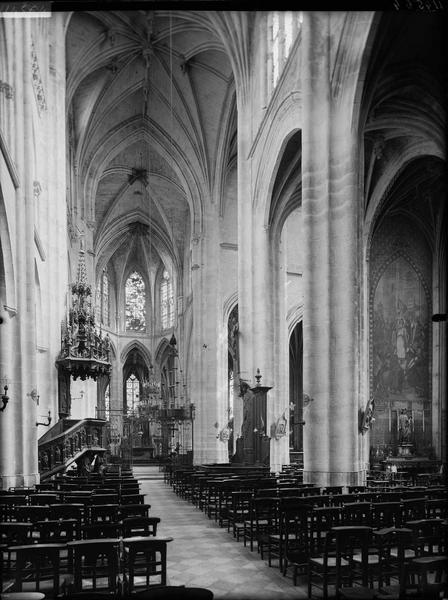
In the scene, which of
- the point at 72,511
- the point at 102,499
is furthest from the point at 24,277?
the point at 72,511

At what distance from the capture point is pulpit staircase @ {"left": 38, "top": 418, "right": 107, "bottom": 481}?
19.8 metres

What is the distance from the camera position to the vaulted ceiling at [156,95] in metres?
31.8

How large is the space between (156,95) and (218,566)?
33.2m

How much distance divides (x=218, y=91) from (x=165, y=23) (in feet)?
15.3

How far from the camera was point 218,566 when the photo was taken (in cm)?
920

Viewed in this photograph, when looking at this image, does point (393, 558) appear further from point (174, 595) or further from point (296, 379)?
point (296, 379)

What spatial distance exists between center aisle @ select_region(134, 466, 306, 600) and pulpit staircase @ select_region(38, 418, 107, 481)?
6772 millimetres

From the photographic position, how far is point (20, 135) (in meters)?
17.7

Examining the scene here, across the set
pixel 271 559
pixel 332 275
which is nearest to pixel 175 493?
pixel 332 275

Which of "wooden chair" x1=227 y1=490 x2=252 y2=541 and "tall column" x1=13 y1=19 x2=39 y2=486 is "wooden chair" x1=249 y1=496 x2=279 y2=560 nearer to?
"wooden chair" x1=227 y1=490 x2=252 y2=541

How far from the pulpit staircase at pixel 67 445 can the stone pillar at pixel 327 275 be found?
809cm

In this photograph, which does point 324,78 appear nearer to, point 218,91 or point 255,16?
point 255,16

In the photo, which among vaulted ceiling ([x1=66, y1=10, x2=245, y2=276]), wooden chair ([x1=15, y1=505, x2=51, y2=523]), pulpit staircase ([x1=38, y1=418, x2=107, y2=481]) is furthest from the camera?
vaulted ceiling ([x1=66, y1=10, x2=245, y2=276])

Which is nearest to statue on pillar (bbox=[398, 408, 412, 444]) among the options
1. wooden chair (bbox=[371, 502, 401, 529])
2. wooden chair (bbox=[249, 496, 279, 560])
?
wooden chair (bbox=[249, 496, 279, 560])
